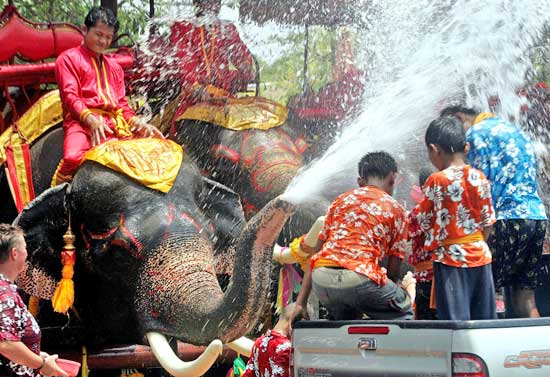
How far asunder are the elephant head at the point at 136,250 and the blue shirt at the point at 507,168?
185 cm

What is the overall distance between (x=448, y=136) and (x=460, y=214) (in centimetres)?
41

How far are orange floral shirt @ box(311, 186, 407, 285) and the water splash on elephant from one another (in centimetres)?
252

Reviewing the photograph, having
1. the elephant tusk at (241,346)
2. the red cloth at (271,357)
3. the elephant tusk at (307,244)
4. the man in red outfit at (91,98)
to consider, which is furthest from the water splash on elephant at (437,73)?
the red cloth at (271,357)

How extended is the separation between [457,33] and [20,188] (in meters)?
3.62

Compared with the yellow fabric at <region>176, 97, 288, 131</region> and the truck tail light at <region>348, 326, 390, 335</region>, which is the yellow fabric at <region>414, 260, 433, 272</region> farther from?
the yellow fabric at <region>176, 97, 288, 131</region>

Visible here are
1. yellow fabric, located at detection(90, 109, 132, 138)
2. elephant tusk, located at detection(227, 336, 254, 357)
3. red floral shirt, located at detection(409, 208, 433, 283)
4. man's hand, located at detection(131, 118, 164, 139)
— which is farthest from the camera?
man's hand, located at detection(131, 118, 164, 139)

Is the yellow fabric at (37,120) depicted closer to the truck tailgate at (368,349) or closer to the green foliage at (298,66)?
the green foliage at (298,66)

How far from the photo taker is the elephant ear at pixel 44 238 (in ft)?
26.0

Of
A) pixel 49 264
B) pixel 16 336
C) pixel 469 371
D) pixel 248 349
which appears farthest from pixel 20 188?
pixel 469 371

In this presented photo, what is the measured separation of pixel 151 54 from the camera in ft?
31.2

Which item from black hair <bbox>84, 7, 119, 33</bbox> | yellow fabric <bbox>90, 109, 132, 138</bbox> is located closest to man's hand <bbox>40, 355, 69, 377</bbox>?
yellow fabric <bbox>90, 109, 132, 138</bbox>

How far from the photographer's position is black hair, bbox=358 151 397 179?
5957mm

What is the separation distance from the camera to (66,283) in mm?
7680

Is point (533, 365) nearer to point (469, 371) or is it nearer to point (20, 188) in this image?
point (469, 371)
